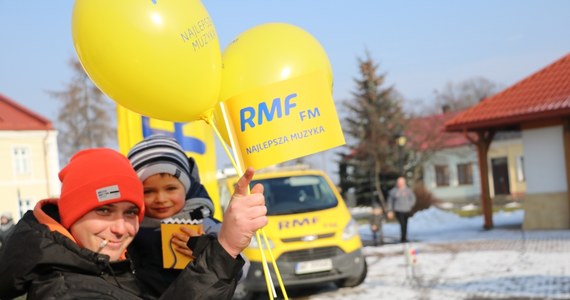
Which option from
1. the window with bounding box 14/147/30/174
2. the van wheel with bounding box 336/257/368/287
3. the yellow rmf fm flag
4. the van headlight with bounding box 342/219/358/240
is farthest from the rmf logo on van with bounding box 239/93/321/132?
the window with bounding box 14/147/30/174

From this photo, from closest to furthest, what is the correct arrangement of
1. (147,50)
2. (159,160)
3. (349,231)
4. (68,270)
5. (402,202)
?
(68,270) → (147,50) → (159,160) → (349,231) → (402,202)

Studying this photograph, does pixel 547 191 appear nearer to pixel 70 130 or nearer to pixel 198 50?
pixel 198 50

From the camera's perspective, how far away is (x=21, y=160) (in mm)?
38969

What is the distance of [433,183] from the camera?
156 ft

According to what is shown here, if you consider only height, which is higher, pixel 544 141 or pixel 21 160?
pixel 21 160

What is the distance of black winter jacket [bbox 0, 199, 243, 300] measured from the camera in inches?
67.7

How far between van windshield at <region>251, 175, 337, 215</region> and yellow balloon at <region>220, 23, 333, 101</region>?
6.31m

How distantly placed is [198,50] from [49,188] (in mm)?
40855

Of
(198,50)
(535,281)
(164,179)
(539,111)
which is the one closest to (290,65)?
(198,50)

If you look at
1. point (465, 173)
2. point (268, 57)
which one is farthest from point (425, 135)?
point (268, 57)

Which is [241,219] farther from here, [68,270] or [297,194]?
[297,194]

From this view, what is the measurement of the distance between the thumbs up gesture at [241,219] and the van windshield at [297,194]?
23.0 feet

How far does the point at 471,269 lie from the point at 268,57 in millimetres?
8532

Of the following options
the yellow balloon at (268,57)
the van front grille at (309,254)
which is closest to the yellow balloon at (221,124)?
the yellow balloon at (268,57)
